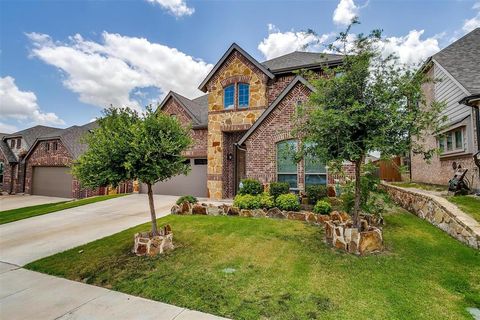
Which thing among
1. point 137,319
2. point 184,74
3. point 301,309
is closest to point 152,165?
point 137,319

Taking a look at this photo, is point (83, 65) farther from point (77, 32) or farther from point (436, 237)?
point (436, 237)

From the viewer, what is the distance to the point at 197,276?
411 centimetres

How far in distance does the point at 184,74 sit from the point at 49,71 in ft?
37.2

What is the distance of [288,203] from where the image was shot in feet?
26.6

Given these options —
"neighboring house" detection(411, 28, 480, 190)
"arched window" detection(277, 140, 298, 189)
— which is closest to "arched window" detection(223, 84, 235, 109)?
"arched window" detection(277, 140, 298, 189)

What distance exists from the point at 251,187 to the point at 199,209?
2326mm

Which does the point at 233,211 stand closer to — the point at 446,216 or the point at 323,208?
the point at 323,208

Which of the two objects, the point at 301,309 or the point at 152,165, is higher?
the point at 152,165

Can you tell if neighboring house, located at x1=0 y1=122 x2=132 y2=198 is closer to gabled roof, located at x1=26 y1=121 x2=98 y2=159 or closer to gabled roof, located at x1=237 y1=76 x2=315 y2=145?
gabled roof, located at x1=26 y1=121 x2=98 y2=159

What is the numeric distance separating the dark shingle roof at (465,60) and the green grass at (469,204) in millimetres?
3698

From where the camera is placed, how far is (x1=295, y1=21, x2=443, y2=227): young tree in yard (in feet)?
14.7

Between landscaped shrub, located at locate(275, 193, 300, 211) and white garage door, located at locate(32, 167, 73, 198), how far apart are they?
17.7 metres

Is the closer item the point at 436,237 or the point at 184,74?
the point at 436,237

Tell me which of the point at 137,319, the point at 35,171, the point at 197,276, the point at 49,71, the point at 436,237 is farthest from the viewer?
the point at 35,171
